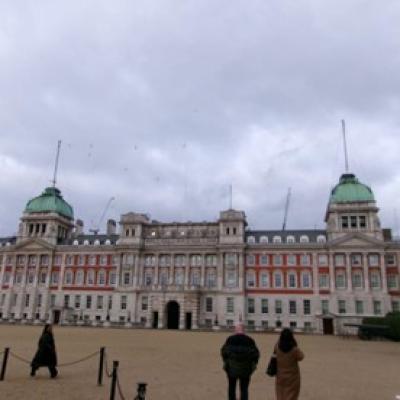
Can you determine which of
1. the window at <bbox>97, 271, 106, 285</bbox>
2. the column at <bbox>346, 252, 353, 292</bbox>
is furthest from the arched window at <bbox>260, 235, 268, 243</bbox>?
the window at <bbox>97, 271, 106, 285</bbox>

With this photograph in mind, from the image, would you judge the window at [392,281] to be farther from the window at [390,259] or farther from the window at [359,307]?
the window at [359,307]

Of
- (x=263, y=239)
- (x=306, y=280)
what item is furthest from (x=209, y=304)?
(x=306, y=280)

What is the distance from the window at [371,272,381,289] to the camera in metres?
76.4

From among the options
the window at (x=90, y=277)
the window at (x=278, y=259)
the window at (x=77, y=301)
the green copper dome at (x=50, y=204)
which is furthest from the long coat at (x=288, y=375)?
the green copper dome at (x=50, y=204)

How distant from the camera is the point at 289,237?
84438mm

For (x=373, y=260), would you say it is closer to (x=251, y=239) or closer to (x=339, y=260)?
(x=339, y=260)

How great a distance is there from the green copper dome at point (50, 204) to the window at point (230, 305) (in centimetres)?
4565

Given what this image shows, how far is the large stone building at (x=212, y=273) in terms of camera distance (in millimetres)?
77688

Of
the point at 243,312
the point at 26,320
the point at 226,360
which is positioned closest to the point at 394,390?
the point at 226,360

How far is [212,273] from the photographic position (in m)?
84.4

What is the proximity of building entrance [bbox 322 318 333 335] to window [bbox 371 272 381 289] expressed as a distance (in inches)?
412

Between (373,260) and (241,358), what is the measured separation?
74005mm

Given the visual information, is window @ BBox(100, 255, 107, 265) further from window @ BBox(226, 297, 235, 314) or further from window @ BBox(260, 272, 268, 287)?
window @ BBox(260, 272, 268, 287)

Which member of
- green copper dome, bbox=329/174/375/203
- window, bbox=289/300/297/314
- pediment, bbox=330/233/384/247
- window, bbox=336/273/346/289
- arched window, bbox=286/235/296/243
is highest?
green copper dome, bbox=329/174/375/203
